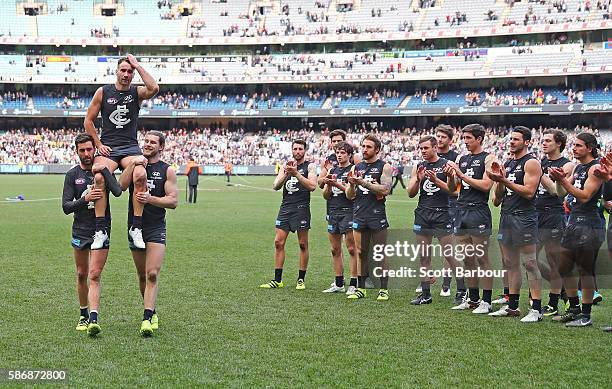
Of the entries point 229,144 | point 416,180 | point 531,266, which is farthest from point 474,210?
point 229,144

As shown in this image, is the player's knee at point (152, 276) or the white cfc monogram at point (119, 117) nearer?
the player's knee at point (152, 276)

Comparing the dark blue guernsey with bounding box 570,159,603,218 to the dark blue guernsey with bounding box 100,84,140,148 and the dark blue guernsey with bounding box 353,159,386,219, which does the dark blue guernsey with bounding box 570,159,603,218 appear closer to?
Result: the dark blue guernsey with bounding box 353,159,386,219

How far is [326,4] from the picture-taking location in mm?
74750

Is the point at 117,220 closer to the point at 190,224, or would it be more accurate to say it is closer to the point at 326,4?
the point at 190,224

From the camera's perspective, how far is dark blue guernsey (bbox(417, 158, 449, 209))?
11078 millimetres

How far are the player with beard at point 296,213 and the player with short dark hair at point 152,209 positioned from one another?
11.3 feet

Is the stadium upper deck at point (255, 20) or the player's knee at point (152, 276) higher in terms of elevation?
the stadium upper deck at point (255, 20)

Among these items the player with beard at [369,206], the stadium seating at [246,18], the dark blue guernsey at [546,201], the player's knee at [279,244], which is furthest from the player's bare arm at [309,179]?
the stadium seating at [246,18]

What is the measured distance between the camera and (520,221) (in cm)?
988

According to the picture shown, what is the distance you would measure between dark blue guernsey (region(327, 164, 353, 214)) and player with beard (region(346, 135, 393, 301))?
0.30 m

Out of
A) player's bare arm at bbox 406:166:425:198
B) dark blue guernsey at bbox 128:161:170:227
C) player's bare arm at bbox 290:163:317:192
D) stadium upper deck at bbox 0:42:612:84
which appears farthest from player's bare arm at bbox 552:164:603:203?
stadium upper deck at bbox 0:42:612:84

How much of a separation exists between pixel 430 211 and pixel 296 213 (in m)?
2.32

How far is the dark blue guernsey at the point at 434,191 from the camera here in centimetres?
1108

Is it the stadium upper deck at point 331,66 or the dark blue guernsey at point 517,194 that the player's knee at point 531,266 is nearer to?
the dark blue guernsey at point 517,194
